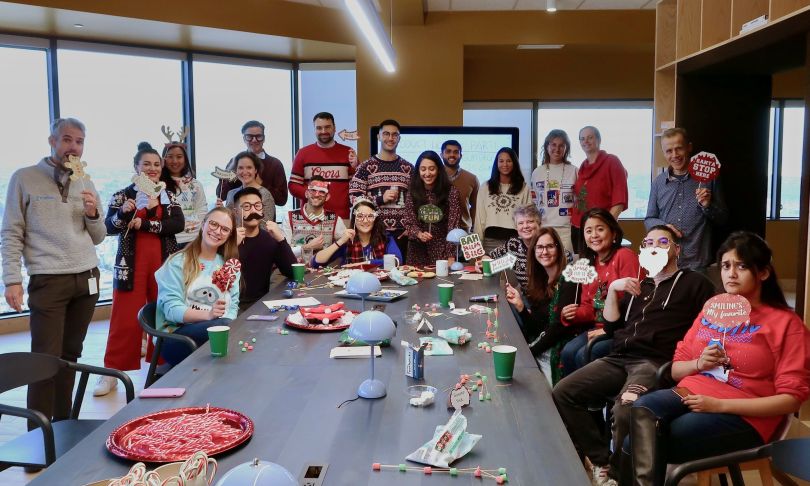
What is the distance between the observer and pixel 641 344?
10.1ft

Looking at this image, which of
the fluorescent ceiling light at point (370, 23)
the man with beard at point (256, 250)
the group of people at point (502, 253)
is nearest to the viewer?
the group of people at point (502, 253)

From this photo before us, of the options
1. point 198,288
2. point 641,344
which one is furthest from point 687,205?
point 198,288

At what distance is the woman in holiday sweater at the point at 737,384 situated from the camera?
230 centimetres

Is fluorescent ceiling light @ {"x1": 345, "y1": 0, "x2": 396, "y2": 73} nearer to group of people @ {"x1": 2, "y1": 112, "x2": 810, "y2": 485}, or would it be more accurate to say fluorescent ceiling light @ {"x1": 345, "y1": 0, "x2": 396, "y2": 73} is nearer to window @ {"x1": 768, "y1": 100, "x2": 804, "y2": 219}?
group of people @ {"x1": 2, "y1": 112, "x2": 810, "y2": 485}

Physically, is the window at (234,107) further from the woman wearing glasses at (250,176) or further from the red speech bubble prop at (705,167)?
the red speech bubble prop at (705,167)

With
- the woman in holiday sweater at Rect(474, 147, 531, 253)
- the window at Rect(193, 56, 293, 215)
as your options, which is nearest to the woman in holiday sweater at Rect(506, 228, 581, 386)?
the woman in holiday sweater at Rect(474, 147, 531, 253)

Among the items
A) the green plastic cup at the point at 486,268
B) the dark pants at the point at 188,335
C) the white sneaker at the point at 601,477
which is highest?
the green plastic cup at the point at 486,268

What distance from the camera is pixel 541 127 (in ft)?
29.0

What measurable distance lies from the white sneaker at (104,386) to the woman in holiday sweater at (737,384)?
3.53 m

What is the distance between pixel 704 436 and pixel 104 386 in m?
3.84


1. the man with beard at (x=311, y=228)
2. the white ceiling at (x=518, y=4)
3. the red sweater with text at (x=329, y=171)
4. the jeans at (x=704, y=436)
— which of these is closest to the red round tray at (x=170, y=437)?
the jeans at (x=704, y=436)

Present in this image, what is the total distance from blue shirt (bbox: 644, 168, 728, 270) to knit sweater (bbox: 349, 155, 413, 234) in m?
1.81

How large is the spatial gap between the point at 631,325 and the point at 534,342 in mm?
687

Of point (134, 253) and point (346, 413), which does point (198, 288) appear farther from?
point (346, 413)
